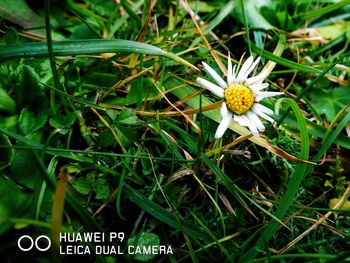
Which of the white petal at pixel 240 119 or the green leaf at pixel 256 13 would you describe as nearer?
the white petal at pixel 240 119

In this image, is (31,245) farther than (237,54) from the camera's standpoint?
No

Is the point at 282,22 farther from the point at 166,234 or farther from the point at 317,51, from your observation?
the point at 166,234

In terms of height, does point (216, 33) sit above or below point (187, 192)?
above

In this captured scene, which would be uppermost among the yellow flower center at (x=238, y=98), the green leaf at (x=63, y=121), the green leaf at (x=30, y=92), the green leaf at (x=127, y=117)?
the green leaf at (x=30, y=92)

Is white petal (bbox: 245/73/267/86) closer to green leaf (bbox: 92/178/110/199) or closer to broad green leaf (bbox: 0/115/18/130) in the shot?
green leaf (bbox: 92/178/110/199)

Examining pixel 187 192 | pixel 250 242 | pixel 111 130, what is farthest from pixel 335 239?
pixel 111 130

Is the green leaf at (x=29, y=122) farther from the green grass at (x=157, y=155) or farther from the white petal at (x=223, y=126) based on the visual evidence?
the white petal at (x=223, y=126)

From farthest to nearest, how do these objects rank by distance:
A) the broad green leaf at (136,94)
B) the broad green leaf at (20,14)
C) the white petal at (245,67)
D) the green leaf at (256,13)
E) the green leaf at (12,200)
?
1. the green leaf at (256,13)
2. the broad green leaf at (20,14)
3. the broad green leaf at (136,94)
4. the white petal at (245,67)
5. the green leaf at (12,200)

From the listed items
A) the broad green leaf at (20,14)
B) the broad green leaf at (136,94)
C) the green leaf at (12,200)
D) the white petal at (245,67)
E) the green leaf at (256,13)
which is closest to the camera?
the green leaf at (12,200)

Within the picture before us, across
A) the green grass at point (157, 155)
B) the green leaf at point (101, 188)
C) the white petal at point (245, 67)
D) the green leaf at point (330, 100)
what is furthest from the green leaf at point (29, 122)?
the green leaf at point (330, 100)
